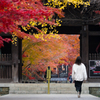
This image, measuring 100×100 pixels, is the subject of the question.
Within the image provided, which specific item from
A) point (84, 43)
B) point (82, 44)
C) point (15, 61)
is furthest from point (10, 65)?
point (84, 43)

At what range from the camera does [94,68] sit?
17297 mm

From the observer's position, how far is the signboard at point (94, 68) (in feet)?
56.5

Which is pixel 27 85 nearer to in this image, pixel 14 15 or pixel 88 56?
pixel 88 56

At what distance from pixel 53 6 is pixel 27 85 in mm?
4744

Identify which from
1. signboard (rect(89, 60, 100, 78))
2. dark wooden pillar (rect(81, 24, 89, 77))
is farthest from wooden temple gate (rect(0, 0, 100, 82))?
signboard (rect(89, 60, 100, 78))

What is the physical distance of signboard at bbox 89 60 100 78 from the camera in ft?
56.5

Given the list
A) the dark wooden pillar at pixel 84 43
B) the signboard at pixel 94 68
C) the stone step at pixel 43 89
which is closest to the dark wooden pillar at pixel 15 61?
the stone step at pixel 43 89

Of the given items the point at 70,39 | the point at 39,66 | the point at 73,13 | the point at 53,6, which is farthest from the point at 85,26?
the point at 70,39

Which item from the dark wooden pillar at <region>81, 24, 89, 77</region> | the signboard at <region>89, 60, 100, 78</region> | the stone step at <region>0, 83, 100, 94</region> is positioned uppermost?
the dark wooden pillar at <region>81, 24, 89, 77</region>

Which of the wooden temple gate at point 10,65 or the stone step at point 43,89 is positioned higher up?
the wooden temple gate at point 10,65

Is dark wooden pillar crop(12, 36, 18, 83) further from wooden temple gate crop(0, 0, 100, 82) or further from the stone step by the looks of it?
the stone step

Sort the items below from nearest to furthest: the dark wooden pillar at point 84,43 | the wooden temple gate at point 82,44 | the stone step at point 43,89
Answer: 1. the stone step at point 43,89
2. the wooden temple gate at point 82,44
3. the dark wooden pillar at point 84,43

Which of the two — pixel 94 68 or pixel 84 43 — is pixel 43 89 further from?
pixel 84 43

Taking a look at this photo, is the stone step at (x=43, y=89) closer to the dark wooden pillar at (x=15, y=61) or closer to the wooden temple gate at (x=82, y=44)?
the dark wooden pillar at (x=15, y=61)
